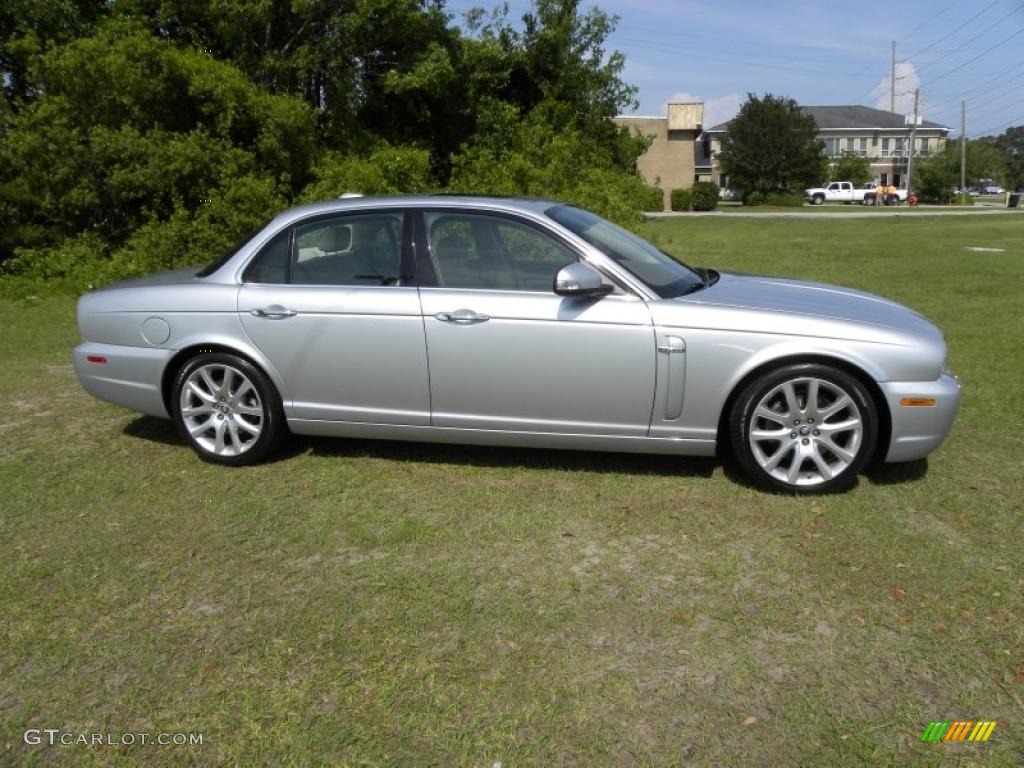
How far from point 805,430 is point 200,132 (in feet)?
36.8

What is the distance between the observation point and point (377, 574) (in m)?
3.71

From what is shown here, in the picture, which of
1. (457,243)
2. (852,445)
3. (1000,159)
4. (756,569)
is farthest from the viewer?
(1000,159)

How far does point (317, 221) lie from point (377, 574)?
2.22 metres

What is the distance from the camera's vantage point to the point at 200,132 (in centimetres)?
1288

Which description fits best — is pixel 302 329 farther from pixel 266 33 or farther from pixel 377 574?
pixel 266 33

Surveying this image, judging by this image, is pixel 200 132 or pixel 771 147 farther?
pixel 771 147

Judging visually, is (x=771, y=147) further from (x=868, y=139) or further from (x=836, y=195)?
(x=868, y=139)

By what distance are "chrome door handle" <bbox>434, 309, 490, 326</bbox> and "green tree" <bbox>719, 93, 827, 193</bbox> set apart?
201ft

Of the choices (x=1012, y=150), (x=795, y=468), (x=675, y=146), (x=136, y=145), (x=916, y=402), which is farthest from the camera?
(x=1012, y=150)

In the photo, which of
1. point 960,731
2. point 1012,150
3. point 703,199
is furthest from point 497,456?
point 1012,150

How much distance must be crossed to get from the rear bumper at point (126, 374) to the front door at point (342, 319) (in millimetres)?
689

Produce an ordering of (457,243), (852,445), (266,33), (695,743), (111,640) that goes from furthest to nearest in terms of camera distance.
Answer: (266,33) → (457,243) → (852,445) → (111,640) → (695,743)

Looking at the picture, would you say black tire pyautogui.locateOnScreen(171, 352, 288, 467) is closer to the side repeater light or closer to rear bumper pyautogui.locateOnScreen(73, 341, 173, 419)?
rear bumper pyautogui.locateOnScreen(73, 341, 173, 419)

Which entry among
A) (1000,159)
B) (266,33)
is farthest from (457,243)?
(1000,159)
